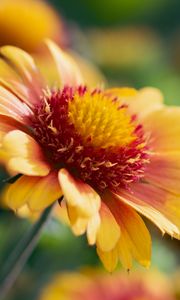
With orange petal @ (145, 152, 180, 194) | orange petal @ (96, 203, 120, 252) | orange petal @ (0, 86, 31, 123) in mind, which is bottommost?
orange petal @ (96, 203, 120, 252)

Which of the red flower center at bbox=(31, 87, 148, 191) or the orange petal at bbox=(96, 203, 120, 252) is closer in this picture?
the orange petal at bbox=(96, 203, 120, 252)

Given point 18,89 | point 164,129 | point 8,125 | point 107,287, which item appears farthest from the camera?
point 107,287

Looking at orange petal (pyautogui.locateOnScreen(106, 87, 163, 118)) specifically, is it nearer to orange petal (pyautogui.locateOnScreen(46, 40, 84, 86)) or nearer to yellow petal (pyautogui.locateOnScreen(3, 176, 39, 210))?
orange petal (pyautogui.locateOnScreen(46, 40, 84, 86))

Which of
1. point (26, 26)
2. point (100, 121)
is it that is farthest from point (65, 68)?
point (26, 26)

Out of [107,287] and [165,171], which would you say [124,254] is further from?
[107,287]

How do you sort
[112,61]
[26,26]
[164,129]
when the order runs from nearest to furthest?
1. [164,129]
2. [26,26]
3. [112,61]

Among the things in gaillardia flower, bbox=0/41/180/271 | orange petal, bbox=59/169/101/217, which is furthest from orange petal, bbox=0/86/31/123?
orange petal, bbox=59/169/101/217

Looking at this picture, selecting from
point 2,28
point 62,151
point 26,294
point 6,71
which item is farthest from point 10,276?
point 2,28

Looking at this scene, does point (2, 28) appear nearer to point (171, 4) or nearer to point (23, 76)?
point (23, 76)
